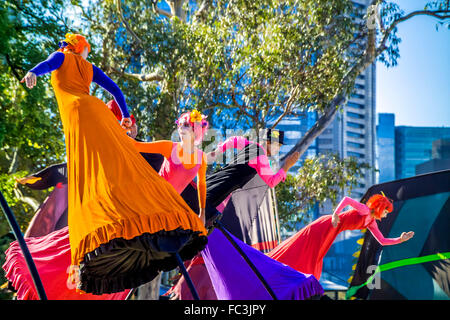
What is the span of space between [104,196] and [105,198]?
0.04 ft

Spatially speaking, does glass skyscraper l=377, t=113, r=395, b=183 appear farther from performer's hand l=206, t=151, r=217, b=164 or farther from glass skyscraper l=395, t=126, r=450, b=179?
performer's hand l=206, t=151, r=217, b=164

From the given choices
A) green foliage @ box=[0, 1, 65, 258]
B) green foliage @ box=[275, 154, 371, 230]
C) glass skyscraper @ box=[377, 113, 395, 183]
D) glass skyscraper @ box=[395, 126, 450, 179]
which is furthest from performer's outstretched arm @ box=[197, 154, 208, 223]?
glass skyscraper @ box=[395, 126, 450, 179]

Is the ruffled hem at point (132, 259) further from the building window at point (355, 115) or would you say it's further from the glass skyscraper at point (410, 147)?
the glass skyscraper at point (410, 147)

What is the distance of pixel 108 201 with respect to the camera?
8.50 feet

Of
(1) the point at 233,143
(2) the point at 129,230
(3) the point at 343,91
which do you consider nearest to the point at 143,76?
(3) the point at 343,91

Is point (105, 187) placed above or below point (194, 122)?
below

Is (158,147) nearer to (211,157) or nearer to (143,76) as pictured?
(211,157)

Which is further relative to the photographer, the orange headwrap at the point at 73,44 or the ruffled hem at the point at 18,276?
the ruffled hem at the point at 18,276

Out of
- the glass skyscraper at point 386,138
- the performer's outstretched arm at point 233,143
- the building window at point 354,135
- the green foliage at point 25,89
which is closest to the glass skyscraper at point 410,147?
the glass skyscraper at point 386,138

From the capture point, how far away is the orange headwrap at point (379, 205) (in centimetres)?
457

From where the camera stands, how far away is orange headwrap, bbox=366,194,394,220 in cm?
457

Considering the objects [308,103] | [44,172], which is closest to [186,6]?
[308,103]

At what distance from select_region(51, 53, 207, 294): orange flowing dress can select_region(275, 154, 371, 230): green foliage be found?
25.0 ft
